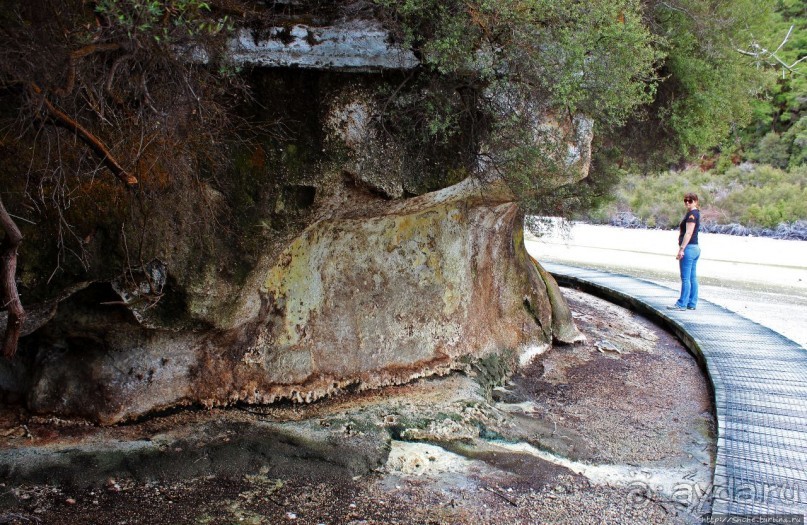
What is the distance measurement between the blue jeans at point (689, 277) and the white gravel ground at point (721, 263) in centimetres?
84

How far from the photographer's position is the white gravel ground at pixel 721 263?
13383 mm

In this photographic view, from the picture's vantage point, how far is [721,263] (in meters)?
20.5

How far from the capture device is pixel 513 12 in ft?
16.4

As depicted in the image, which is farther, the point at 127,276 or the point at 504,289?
the point at 504,289

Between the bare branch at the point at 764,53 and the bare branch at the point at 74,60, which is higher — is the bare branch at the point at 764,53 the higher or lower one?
the higher one

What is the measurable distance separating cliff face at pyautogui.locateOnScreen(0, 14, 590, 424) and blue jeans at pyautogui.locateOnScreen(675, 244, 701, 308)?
4.58m

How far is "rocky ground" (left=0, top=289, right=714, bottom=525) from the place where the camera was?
440cm

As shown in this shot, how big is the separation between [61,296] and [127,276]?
1.44ft

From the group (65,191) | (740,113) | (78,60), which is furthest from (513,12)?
(740,113)

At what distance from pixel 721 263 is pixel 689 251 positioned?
1123 centimetres

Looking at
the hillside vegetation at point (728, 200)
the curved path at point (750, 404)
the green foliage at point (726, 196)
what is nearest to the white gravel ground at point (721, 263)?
the curved path at point (750, 404)

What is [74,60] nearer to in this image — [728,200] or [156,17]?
[156,17]

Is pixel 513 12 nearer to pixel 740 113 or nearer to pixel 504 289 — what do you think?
pixel 504 289

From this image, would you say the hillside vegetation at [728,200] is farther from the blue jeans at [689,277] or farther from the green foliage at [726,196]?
the blue jeans at [689,277]
